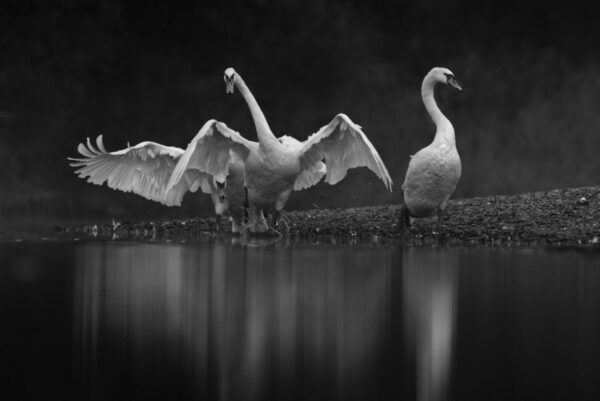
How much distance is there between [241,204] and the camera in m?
12.8

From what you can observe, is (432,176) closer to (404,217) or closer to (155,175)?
(404,217)

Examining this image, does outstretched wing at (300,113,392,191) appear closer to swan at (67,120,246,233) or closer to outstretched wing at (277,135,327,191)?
outstretched wing at (277,135,327,191)

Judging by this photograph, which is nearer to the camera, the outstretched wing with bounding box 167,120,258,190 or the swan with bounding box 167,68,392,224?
the swan with bounding box 167,68,392,224

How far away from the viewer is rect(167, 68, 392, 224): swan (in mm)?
11023

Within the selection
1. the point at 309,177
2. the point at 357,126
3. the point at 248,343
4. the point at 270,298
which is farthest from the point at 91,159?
the point at 248,343

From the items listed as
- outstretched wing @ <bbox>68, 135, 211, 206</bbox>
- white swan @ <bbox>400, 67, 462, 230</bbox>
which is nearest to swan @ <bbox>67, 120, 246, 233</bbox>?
outstretched wing @ <bbox>68, 135, 211, 206</bbox>

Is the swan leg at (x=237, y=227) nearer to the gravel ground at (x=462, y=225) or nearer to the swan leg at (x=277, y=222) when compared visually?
the gravel ground at (x=462, y=225)

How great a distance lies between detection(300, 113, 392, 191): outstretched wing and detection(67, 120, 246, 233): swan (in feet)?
4.87

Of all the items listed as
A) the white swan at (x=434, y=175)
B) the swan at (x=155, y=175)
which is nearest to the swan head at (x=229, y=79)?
the swan at (x=155, y=175)

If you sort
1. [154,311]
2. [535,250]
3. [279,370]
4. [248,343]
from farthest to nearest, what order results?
[535,250] < [154,311] < [248,343] < [279,370]

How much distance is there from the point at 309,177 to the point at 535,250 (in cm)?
463

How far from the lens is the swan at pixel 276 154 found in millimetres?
11023

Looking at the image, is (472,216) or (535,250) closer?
(535,250)

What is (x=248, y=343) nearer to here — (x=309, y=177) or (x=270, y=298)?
(x=270, y=298)
